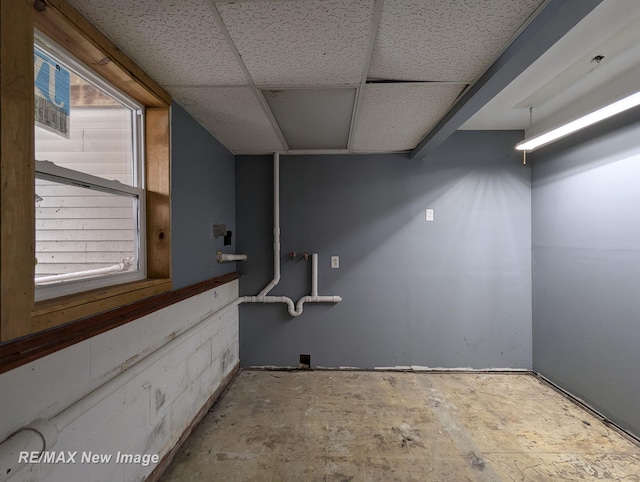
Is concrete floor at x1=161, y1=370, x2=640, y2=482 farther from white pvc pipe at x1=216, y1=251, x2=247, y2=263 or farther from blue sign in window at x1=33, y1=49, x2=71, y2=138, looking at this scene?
blue sign in window at x1=33, y1=49, x2=71, y2=138

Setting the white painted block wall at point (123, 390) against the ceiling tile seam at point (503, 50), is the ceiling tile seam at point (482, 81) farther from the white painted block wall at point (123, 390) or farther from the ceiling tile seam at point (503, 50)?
the white painted block wall at point (123, 390)

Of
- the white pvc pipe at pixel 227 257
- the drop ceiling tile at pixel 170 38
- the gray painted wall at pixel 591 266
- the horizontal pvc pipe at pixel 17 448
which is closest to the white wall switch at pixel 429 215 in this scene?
the gray painted wall at pixel 591 266

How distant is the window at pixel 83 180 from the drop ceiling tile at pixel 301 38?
752 mm

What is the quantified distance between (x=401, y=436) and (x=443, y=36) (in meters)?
2.38

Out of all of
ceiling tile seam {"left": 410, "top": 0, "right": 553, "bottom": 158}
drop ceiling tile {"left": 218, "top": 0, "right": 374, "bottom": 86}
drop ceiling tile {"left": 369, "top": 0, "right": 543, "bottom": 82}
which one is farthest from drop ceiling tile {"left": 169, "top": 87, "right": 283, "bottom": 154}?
ceiling tile seam {"left": 410, "top": 0, "right": 553, "bottom": 158}

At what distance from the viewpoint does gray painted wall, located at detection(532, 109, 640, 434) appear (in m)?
1.83

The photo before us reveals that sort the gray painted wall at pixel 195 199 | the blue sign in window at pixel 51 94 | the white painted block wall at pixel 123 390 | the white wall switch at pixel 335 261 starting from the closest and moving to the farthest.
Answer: the white painted block wall at pixel 123 390, the blue sign in window at pixel 51 94, the gray painted wall at pixel 195 199, the white wall switch at pixel 335 261

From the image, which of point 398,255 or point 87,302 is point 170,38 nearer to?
point 87,302

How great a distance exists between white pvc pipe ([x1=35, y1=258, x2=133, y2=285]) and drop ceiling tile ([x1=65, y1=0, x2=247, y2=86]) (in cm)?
108

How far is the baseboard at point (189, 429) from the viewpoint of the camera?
4.91 feet

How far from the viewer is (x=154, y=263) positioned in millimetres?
1633

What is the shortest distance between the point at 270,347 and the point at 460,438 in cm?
181

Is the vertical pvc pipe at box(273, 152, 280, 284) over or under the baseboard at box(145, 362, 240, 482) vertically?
over

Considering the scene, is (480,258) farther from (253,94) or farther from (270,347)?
(253,94)
